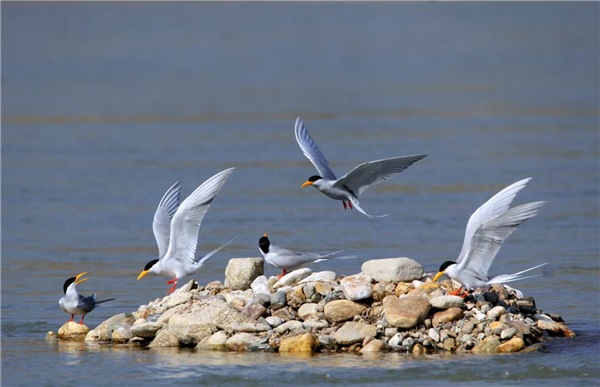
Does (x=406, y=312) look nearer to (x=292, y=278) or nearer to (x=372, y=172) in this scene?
(x=292, y=278)

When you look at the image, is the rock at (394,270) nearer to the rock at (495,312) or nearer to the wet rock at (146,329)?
the rock at (495,312)

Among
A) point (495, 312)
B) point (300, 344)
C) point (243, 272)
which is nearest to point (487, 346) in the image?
point (495, 312)

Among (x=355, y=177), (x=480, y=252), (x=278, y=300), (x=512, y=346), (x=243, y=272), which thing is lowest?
(x=512, y=346)

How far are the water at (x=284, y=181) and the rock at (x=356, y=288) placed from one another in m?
0.93

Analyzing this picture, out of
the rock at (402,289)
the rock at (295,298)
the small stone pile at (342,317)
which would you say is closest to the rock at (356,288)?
the small stone pile at (342,317)

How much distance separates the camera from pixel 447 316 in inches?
547

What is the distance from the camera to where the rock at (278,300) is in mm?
14602

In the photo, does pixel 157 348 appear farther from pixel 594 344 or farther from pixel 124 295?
pixel 594 344

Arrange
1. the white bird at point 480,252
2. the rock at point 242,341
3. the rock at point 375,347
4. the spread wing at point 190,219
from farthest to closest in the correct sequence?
the spread wing at point 190,219, the rock at point 242,341, the white bird at point 480,252, the rock at point 375,347

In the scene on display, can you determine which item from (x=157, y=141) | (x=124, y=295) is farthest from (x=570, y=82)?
(x=124, y=295)

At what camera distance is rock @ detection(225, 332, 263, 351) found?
46.2ft

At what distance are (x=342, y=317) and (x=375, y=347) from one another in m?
0.66

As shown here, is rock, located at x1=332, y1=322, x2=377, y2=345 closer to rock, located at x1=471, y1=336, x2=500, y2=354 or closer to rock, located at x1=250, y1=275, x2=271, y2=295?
rock, located at x1=471, y1=336, x2=500, y2=354

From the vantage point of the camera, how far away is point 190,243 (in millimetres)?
15477
